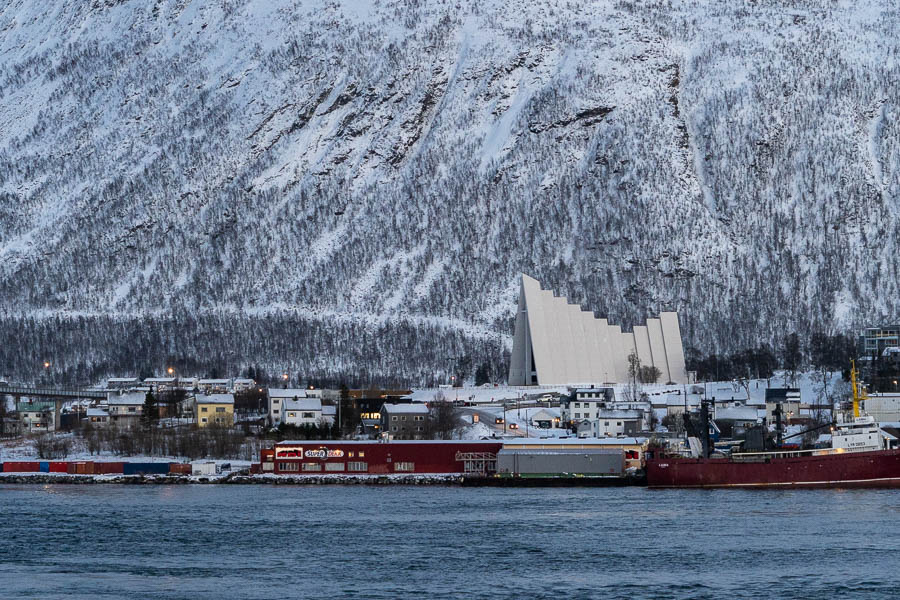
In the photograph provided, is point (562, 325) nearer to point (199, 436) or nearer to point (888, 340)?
point (888, 340)

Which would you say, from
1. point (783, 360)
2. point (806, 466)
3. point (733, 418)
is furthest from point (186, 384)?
point (806, 466)

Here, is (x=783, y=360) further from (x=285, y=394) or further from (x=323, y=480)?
(x=323, y=480)

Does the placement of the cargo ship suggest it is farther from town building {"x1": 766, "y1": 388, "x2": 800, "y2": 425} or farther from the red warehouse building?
town building {"x1": 766, "y1": 388, "x2": 800, "y2": 425}

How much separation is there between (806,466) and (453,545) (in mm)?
31550

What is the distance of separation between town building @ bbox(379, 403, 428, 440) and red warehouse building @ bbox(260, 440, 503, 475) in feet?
46.2

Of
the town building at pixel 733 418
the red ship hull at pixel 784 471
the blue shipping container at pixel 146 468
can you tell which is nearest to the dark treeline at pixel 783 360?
the town building at pixel 733 418

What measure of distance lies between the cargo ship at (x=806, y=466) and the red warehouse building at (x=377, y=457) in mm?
11144

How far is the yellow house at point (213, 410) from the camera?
133 meters

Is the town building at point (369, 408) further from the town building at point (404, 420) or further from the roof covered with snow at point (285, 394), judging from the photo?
the roof covered with snow at point (285, 394)

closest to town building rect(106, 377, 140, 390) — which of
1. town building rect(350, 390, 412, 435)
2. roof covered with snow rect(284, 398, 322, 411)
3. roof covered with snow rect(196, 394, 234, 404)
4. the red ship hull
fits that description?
town building rect(350, 390, 412, 435)

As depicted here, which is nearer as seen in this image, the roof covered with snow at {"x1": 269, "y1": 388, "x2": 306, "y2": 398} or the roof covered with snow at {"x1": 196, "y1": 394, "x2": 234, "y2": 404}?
the roof covered with snow at {"x1": 196, "y1": 394, "x2": 234, "y2": 404}

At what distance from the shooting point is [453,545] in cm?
6762

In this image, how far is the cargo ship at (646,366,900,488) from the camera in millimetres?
92000

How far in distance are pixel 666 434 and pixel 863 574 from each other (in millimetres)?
57971
